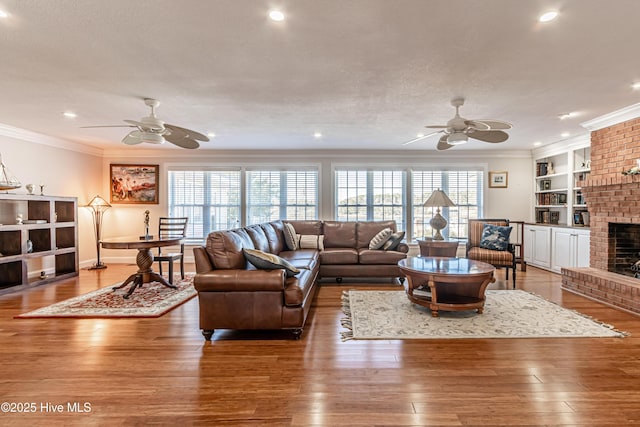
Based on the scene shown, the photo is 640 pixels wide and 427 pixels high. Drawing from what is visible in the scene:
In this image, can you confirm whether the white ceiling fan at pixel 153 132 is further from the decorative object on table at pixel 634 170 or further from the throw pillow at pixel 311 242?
the decorative object on table at pixel 634 170

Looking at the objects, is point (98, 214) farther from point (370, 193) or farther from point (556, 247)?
point (556, 247)

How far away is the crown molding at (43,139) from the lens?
4.99 metres

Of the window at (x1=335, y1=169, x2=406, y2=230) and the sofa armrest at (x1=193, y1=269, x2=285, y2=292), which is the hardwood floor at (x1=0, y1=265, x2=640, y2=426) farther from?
the window at (x1=335, y1=169, x2=406, y2=230)

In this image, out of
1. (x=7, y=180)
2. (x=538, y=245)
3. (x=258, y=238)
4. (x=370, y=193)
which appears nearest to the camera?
(x=258, y=238)

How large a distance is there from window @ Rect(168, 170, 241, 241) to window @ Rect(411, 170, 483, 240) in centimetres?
395

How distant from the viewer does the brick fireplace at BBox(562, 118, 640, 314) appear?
400 cm

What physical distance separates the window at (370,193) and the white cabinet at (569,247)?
2.79 m

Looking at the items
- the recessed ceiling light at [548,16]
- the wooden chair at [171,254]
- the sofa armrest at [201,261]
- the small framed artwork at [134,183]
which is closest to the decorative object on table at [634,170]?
the recessed ceiling light at [548,16]

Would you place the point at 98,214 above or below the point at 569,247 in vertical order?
above

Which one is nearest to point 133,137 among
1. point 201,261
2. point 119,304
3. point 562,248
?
point 201,261

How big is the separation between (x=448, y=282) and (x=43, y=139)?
6793 millimetres

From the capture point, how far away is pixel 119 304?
12.9 ft

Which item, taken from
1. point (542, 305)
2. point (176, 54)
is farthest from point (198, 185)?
point (542, 305)

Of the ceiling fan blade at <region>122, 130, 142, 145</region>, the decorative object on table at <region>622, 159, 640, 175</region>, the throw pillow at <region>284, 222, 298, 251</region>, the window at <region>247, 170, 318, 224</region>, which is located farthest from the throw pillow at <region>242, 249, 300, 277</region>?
the decorative object on table at <region>622, 159, 640, 175</region>
